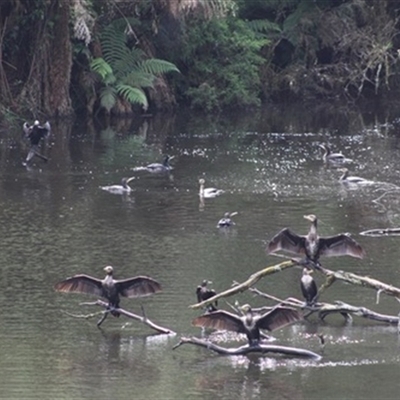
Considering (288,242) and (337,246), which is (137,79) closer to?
(288,242)

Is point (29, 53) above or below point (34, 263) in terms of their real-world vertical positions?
above

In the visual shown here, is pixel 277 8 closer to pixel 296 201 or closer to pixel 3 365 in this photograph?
pixel 296 201

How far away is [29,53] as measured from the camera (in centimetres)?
4050

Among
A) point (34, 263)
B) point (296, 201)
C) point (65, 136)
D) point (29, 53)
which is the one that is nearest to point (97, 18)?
point (29, 53)

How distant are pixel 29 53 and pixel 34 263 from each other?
735 inches

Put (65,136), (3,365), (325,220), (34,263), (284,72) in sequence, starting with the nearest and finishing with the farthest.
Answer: (3,365) < (34,263) < (325,220) < (65,136) < (284,72)

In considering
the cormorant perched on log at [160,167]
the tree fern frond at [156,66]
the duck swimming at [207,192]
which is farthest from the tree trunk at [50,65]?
the duck swimming at [207,192]

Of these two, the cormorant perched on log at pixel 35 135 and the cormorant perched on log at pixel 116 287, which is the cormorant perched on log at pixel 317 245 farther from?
the cormorant perched on log at pixel 35 135

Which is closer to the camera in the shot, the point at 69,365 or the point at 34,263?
the point at 69,365

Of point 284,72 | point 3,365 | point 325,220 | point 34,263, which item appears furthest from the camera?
point 284,72

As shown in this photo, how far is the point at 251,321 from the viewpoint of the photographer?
1728 centimetres

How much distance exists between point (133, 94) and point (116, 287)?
75.4 ft

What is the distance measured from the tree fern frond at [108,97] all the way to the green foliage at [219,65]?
3706mm

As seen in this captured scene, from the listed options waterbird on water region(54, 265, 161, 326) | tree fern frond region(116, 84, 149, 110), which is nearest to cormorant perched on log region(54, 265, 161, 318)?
waterbird on water region(54, 265, 161, 326)
